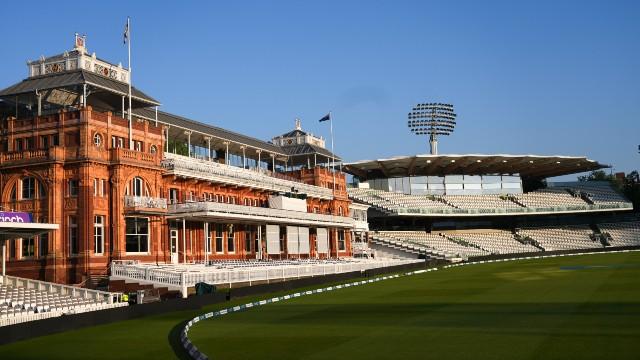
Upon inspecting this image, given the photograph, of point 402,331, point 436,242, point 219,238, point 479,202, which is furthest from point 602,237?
point 402,331

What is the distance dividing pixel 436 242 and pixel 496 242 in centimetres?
1175

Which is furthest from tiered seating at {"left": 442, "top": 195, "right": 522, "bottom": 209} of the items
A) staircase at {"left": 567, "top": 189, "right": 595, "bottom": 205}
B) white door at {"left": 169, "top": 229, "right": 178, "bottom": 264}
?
white door at {"left": 169, "top": 229, "right": 178, "bottom": 264}

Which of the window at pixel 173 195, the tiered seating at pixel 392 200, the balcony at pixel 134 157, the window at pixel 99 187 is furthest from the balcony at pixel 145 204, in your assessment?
the tiered seating at pixel 392 200

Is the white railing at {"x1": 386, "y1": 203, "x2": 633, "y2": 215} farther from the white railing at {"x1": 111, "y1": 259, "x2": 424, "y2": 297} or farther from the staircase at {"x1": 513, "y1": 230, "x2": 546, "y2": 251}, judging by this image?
the white railing at {"x1": 111, "y1": 259, "x2": 424, "y2": 297}

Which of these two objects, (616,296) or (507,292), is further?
(507,292)

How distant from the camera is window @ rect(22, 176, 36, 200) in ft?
152

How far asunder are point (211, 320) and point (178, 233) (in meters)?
25.5

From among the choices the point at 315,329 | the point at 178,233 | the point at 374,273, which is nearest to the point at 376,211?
the point at 374,273

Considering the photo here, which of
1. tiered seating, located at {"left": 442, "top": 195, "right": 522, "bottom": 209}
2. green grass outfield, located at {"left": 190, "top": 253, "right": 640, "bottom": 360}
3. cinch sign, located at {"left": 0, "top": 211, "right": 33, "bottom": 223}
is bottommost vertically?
green grass outfield, located at {"left": 190, "top": 253, "right": 640, "bottom": 360}

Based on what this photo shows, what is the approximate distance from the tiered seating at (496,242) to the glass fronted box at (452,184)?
997cm

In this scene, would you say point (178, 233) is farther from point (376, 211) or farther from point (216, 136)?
point (376, 211)

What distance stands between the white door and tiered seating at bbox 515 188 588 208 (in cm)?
7534

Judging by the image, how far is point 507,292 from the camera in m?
36.8

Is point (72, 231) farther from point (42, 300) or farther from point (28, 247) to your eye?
point (42, 300)
